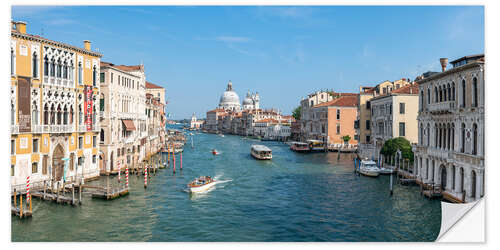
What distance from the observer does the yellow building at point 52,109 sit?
500 inches

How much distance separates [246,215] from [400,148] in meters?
10.8

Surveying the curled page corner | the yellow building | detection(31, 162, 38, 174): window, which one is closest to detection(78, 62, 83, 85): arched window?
the yellow building

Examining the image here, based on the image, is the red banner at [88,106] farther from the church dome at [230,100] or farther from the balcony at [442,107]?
the church dome at [230,100]

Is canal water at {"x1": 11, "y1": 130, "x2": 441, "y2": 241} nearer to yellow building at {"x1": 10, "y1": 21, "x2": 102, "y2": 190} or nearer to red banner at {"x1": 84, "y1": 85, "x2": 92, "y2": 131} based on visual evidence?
yellow building at {"x1": 10, "y1": 21, "x2": 102, "y2": 190}

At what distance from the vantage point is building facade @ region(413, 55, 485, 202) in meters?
10.6

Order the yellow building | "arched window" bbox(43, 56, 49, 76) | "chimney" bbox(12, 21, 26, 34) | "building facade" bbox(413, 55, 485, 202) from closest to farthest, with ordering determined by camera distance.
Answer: "building facade" bbox(413, 55, 485, 202) → the yellow building → "chimney" bbox(12, 21, 26, 34) → "arched window" bbox(43, 56, 49, 76)

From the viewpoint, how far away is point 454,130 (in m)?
12.2

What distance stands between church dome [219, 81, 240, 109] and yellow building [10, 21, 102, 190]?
364 ft

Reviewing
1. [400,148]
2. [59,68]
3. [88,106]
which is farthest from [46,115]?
[400,148]

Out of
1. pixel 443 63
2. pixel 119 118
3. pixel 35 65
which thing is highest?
pixel 443 63

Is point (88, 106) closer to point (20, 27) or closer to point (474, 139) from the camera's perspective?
point (20, 27)

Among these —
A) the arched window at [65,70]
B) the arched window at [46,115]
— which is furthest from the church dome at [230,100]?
the arched window at [46,115]

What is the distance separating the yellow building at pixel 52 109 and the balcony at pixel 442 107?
45.3ft
